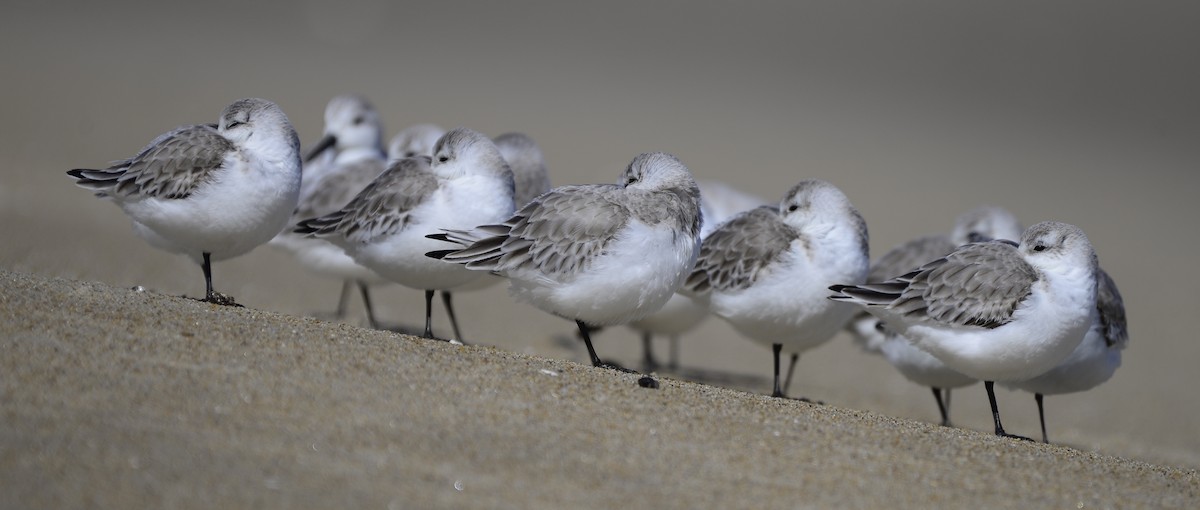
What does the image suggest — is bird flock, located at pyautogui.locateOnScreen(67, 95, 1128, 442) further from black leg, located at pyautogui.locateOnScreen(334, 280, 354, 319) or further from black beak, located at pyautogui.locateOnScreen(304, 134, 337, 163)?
black beak, located at pyautogui.locateOnScreen(304, 134, 337, 163)

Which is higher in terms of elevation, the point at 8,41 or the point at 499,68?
the point at 499,68

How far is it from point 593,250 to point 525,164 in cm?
390

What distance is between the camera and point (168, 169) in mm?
7762

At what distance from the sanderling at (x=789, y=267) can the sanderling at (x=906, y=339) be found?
0.60m

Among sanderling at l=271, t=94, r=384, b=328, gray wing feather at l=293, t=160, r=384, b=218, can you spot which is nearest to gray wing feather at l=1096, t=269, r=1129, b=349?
sanderling at l=271, t=94, r=384, b=328

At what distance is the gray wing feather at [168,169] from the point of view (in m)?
7.71

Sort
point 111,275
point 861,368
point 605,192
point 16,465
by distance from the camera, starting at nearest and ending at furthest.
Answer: point 16,465
point 605,192
point 111,275
point 861,368

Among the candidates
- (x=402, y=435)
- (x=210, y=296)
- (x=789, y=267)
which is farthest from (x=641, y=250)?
(x=210, y=296)

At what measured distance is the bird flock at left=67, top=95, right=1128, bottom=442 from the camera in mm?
7430

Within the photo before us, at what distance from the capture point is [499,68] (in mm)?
32062

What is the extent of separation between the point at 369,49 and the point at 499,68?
11.6ft

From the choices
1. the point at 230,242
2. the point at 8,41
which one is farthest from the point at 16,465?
the point at 8,41

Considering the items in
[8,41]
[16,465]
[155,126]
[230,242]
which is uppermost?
[8,41]

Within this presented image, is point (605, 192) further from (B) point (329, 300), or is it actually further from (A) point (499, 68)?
(A) point (499, 68)
